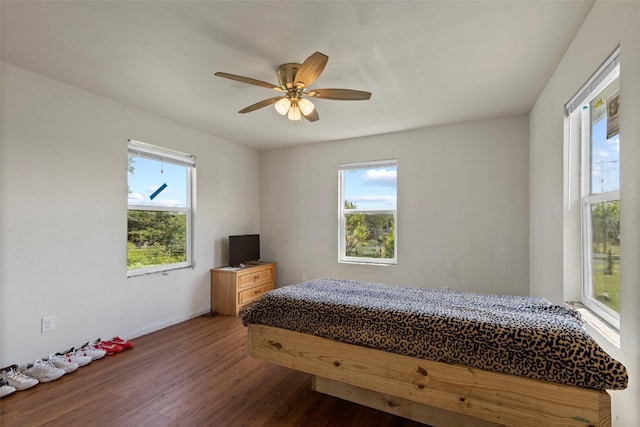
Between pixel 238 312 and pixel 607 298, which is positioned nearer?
pixel 607 298

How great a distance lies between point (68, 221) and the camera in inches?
Result: 103

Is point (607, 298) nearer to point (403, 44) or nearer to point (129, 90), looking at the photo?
point (403, 44)

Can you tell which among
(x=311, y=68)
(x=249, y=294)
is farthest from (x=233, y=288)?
(x=311, y=68)

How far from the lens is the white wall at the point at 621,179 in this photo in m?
1.24

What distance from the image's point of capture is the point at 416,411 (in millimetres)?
1781

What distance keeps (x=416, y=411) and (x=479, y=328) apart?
0.74 meters

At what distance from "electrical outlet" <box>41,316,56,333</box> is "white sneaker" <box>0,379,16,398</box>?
0.45 m

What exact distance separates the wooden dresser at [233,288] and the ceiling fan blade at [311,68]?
269 centimetres

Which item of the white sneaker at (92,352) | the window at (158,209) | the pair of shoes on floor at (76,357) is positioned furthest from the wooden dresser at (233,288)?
the pair of shoes on floor at (76,357)

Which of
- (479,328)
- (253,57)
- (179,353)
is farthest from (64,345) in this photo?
(479,328)

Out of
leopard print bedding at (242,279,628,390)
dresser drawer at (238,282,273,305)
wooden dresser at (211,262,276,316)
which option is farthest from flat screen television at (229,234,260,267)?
leopard print bedding at (242,279,628,390)

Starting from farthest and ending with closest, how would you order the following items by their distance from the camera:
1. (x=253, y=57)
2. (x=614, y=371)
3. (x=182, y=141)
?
(x=182, y=141) → (x=253, y=57) → (x=614, y=371)

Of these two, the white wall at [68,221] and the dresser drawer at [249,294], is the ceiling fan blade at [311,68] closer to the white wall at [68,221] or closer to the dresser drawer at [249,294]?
the white wall at [68,221]

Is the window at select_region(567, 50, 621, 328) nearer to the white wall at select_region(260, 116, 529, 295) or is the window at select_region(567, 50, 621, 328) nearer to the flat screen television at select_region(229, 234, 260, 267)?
the white wall at select_region(260, 116, 529, 295)
